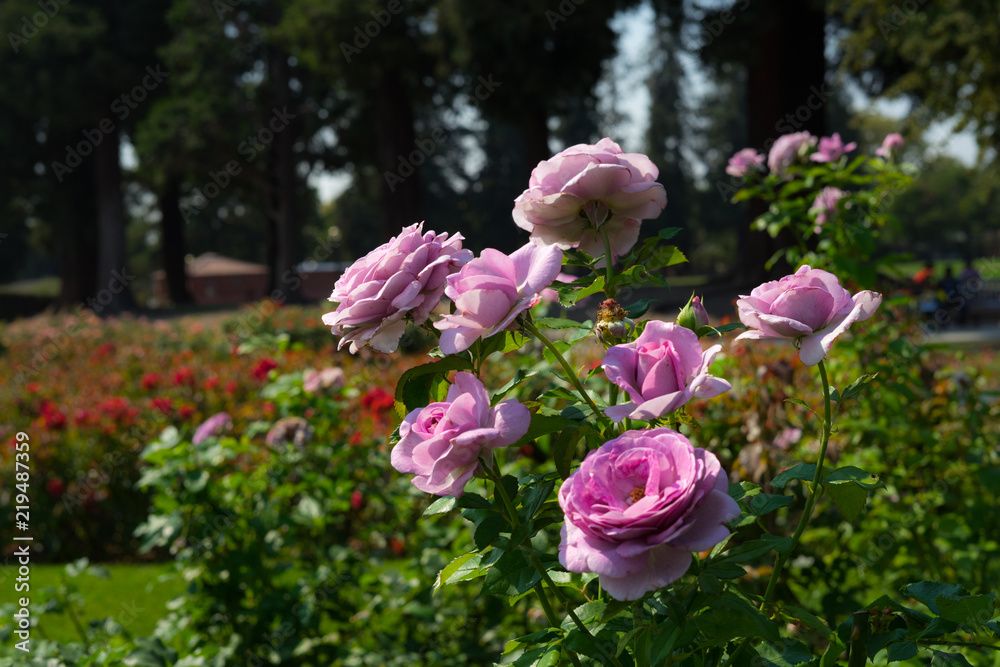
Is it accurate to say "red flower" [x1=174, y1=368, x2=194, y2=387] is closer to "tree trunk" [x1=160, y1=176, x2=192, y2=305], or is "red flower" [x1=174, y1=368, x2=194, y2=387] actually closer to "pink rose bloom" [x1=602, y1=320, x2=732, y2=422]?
"pink rose bloom" [x1=602, y1=320, x2=732, y2=422]

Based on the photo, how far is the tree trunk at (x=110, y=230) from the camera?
2544 cm

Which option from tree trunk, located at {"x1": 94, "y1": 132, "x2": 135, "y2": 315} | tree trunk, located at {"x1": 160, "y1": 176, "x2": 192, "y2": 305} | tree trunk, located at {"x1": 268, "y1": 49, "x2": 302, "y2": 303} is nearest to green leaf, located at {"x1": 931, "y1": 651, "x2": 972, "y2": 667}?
tree trunk, located at {"x1": 268, "y1": 49, "x2": 302, "y2": 303}

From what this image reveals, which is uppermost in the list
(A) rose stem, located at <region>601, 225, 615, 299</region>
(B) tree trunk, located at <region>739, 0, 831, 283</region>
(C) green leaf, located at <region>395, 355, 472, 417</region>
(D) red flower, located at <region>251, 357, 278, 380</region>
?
(A) rose stem, located at <region>601, 225, 615, 299</region>

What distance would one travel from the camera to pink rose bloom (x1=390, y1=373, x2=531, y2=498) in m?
0.94

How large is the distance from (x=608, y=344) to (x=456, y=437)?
329mm

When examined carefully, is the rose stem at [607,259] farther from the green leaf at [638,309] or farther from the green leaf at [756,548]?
the green leaf at [756,548]

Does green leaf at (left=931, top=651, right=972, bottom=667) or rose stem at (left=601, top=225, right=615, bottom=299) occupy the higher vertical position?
rose stem at (left=601, top=225, right=615, bottom=299)

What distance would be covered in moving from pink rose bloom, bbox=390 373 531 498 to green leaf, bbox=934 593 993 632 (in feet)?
2.01

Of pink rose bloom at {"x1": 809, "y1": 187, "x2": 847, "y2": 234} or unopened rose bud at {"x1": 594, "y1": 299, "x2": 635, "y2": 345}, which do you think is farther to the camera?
pink rose bloom at {"x1": 809, "y1": 187, "x2": 847, "y2": 234}

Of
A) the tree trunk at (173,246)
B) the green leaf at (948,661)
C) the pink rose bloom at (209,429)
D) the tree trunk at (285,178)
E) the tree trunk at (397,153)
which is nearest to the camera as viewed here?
the green leaf at (948,661)

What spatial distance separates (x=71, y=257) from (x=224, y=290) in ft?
54.5

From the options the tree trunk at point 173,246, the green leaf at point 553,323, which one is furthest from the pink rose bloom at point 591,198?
the tree trunk at point 173,246

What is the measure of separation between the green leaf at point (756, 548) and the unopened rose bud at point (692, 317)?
282 millimetres

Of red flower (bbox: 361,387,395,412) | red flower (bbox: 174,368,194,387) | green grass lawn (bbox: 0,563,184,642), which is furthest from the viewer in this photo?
red flower (bbox: 174,368,194,387)
